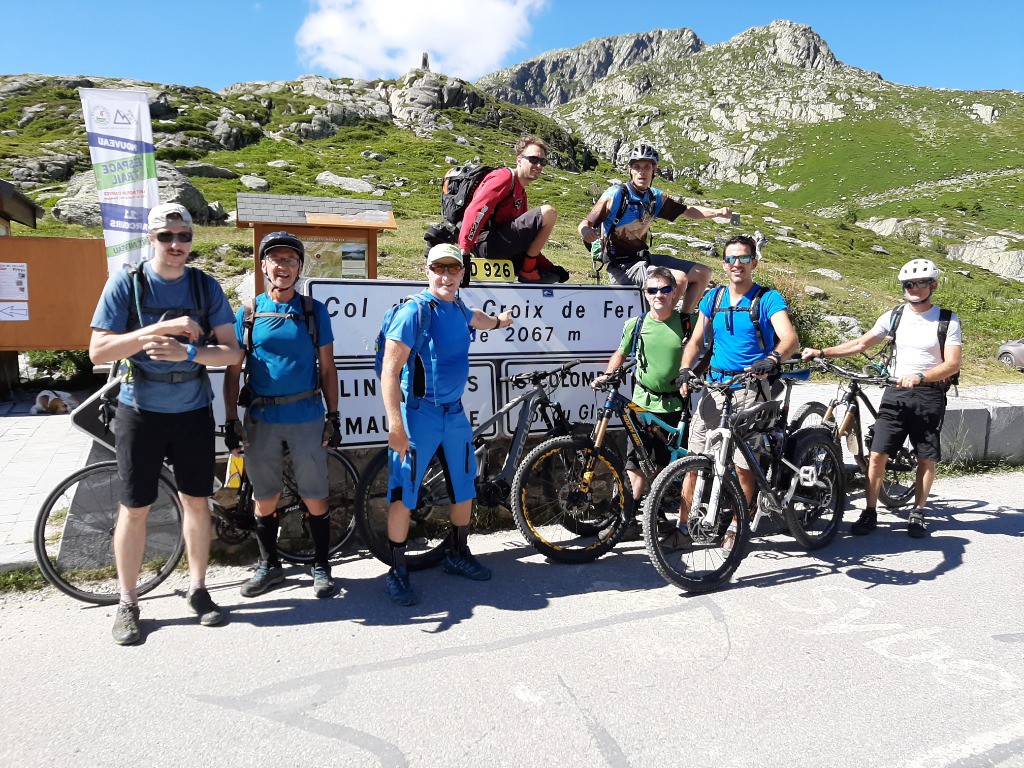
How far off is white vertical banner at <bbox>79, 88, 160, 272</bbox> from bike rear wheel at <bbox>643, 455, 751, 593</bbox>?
233 inches

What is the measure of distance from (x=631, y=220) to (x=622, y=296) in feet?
2.26

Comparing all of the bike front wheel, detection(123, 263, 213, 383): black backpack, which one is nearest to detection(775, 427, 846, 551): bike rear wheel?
the bike front wheel

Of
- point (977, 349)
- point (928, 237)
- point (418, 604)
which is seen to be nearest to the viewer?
point (418, 604)

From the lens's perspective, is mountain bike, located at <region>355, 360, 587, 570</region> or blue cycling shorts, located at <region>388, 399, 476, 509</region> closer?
blue cycling shorts, located at <region>388, 399, 476, 509</region>

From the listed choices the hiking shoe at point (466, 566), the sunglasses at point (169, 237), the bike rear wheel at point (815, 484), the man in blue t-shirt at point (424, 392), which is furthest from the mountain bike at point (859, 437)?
the sunglasses at point (169, 237)

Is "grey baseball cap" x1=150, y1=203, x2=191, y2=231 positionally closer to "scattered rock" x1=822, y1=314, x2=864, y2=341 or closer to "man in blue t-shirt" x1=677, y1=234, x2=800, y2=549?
"man in blue t-shirt" x1=677, y1=234, x2=800, y2=549

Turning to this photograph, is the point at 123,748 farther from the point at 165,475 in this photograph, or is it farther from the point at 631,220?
the point at 631,220

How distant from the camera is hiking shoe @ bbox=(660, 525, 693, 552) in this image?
4.38 m

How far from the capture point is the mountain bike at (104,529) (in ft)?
12.8

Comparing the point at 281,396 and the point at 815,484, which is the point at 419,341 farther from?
the point at 815,484

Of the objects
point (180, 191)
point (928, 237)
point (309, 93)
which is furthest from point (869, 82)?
point (180, 191)

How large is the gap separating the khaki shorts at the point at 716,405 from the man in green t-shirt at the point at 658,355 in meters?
0.26

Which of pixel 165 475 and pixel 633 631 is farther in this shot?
pixel 165 475

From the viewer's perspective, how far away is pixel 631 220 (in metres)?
5.97
